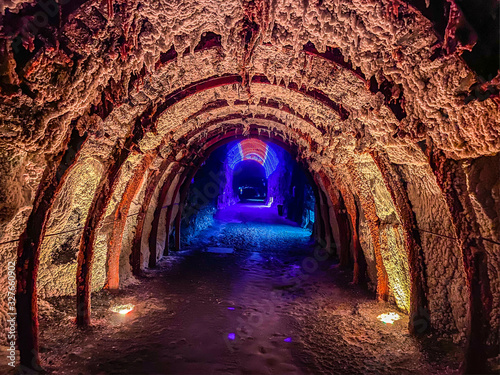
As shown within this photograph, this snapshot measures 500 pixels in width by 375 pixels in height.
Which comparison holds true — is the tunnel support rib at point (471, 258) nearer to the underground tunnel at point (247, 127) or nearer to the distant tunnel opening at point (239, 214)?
the underground tunnel at point (247, 127)

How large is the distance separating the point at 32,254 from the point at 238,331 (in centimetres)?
331

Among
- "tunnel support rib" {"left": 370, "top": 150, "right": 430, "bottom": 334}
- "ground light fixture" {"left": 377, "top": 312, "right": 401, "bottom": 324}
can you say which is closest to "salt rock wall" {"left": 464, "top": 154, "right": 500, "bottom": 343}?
"tunnel support rib" {"left": 370, "top": 150, "right": 430, "bottom": 334}

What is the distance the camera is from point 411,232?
14.9ft

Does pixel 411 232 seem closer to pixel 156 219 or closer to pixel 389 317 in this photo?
pixel 389 317

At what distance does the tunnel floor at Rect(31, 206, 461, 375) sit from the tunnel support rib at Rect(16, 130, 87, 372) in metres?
0.52

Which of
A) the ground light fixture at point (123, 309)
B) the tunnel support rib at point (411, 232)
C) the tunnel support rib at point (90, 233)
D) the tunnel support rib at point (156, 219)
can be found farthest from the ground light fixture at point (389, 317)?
the tunnel support rib at point (156, 219)

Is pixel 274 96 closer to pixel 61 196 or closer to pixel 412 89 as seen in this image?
pixel 412 89

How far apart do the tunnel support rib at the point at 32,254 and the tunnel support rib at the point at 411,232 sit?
4443 mm

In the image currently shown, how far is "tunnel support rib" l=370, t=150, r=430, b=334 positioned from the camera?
453 centimetres

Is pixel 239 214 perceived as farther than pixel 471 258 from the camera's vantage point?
Yes

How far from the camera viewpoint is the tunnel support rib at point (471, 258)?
2.96m

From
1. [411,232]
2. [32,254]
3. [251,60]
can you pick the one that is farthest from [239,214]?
[32,254]

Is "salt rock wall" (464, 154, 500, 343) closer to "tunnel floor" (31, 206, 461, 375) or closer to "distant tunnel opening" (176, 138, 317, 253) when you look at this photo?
"tunnel floor" (31, 206, 461, 375)

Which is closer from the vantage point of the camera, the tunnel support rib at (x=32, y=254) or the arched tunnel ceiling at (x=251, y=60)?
the arched tunnel ceiling at (x=251, y=60)
